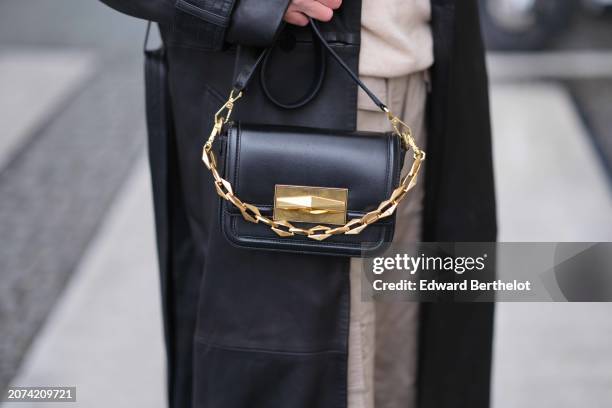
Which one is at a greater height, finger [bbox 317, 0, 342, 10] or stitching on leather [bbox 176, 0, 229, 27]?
finger [bbox 317, 0, 342, 10]

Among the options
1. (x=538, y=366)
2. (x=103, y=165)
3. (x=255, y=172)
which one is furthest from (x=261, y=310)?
(x=103, y=165)

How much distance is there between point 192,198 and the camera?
1.53m

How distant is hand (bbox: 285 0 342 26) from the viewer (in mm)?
1175

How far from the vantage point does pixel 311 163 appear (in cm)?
119

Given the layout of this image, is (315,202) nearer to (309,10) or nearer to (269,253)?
(269,253)

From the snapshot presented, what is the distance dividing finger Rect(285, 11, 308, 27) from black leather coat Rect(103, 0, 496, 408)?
29mm

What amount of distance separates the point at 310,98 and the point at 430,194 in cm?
39

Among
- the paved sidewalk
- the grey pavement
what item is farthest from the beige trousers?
the paved sidewalk

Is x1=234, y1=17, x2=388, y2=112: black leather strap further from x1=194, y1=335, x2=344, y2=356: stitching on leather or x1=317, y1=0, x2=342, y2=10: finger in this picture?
x1=194, y1=335, x2=344, y2=356: stitching on leather

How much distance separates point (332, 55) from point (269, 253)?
343 millimetres

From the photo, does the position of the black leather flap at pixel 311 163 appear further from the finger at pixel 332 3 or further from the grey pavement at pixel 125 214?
the grey pavement at pixel 125 214

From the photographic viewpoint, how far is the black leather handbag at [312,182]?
3.88ft

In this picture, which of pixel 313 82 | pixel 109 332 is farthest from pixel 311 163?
pixel 109 332

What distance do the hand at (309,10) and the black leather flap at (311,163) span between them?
17 centimetres
